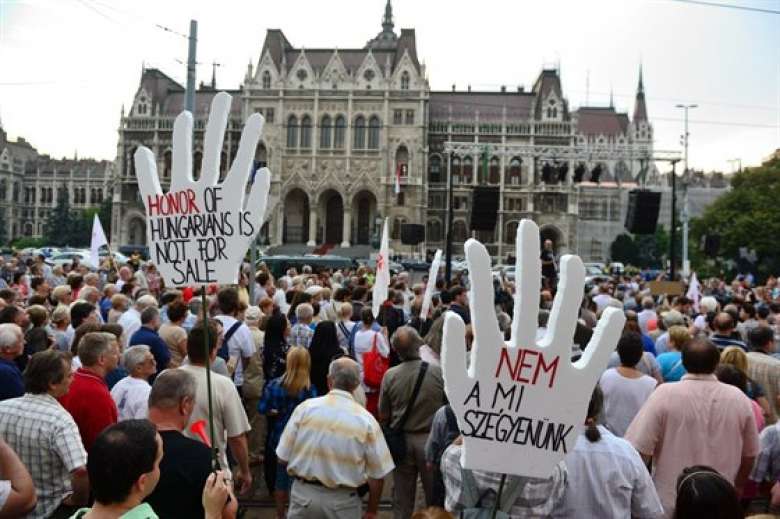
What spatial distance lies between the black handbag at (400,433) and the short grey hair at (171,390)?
7.01ft

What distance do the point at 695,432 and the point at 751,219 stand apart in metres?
40.7

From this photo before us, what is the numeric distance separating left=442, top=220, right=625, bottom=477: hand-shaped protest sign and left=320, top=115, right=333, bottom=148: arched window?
189ft

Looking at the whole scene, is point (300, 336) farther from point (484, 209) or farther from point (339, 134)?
point (339, 134)

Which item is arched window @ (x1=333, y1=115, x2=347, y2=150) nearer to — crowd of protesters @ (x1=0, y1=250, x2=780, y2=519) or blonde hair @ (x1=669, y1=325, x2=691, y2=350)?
crowd of protesters @ (x1=0, y1=250, x2=780, y2=519)

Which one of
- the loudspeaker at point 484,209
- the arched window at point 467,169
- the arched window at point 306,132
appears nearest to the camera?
the loudspeaker at point 484,209

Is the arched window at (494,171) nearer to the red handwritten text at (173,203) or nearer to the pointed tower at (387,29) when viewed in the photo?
the pointed tower at (387,29)

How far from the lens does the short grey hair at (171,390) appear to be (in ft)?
11.4

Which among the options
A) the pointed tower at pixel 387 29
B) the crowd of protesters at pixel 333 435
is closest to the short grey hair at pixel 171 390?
the crowd of protesters at pixel 333 435

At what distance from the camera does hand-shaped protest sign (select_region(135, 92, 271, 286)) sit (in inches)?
146

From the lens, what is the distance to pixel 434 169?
62.3 metres

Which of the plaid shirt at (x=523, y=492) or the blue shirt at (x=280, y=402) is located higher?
the plaid shirt at (x=523, y=492)

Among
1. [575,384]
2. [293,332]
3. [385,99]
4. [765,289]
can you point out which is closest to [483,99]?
[385,99]

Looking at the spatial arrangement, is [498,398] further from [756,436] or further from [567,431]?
[756,436]

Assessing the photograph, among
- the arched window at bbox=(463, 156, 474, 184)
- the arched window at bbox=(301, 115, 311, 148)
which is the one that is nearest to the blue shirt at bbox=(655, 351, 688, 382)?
the arched window at bbox=(301, 115, 311, 148)
